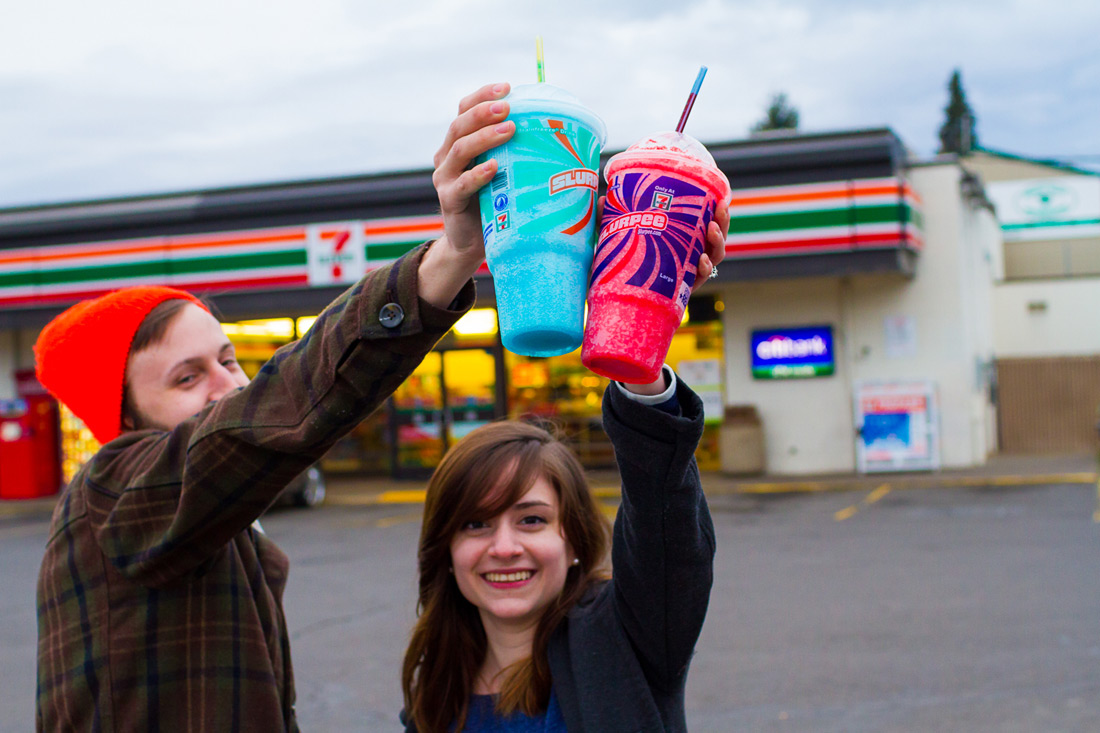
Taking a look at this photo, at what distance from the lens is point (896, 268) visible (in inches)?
555

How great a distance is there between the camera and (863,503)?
1252cm

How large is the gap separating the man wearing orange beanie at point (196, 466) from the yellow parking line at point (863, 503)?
33.6 ft

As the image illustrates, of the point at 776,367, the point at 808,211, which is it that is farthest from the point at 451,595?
the point at 776,367

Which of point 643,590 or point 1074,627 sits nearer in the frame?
point 643,590

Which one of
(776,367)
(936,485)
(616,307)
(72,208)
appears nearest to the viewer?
(616,307)

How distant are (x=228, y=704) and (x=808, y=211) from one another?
13.6 meters

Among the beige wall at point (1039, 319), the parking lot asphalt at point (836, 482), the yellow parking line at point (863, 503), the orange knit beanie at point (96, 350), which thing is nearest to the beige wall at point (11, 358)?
the parking lot asphalt at point (836, 482)

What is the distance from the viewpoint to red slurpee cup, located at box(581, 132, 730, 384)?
1382 millimetres

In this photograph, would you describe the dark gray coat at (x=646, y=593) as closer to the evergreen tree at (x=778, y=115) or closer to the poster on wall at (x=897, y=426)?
the poster on wall at (x=897, y=426)

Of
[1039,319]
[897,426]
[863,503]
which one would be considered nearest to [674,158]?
[863,503]

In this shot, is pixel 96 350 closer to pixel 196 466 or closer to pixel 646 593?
pixel 196 466

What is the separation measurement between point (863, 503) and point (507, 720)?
11.4 metres

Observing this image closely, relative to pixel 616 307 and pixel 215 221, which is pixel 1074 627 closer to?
pixel 616 307

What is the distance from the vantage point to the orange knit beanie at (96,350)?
1.92 meters
